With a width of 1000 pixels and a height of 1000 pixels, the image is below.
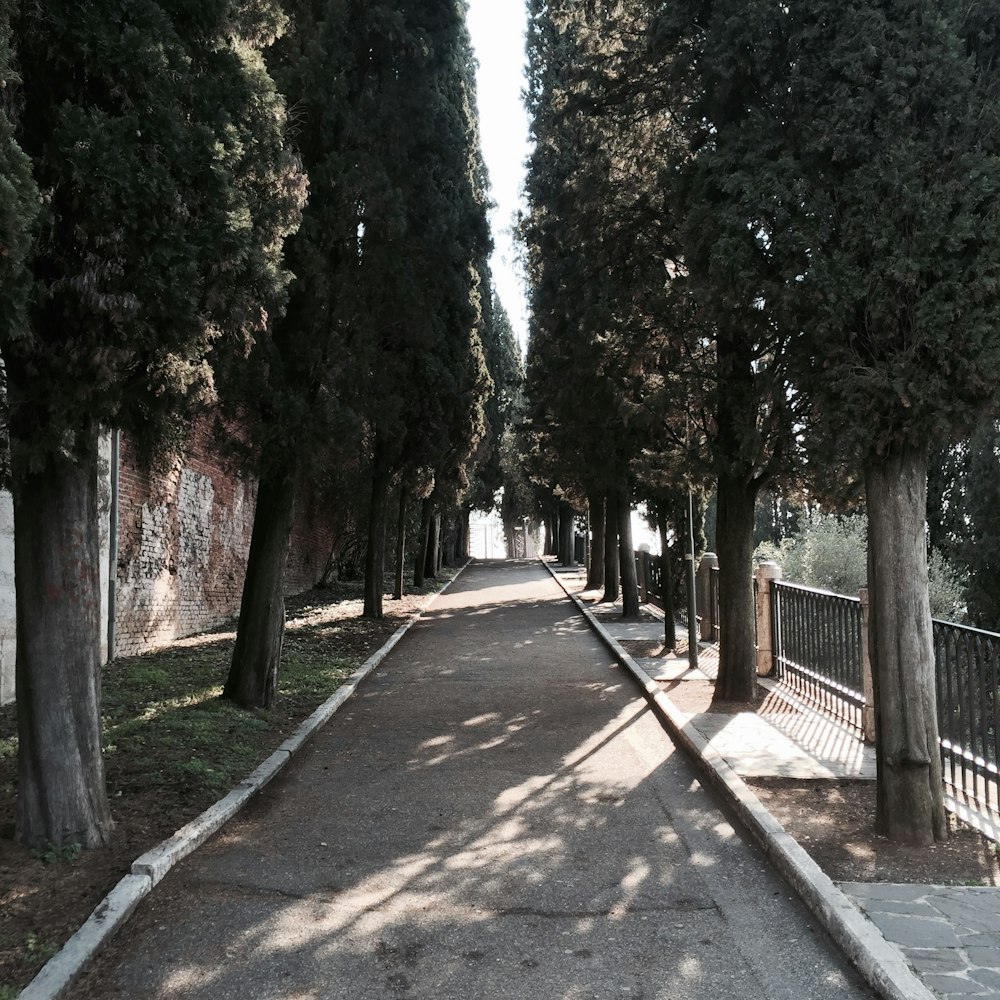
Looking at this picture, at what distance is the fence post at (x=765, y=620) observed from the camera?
12.0m

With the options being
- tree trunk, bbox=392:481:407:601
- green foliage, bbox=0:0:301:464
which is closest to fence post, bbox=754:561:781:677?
green foliage, bbox=0:0:301:464

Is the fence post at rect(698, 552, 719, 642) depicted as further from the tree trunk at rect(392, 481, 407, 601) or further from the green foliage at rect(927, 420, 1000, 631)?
the tree trunk at rect(392, 481, 407, 601)

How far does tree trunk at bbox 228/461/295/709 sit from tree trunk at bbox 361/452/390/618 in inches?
338

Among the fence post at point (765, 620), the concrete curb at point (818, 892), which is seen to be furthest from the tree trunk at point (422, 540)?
the concrete curb at point (818, 892)

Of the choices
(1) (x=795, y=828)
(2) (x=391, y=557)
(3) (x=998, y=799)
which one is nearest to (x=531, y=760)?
(1) (x=795, y=828)

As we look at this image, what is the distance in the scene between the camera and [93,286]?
16.4ft

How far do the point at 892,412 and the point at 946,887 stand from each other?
8.63 feet

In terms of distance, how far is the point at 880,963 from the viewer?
13.0ft

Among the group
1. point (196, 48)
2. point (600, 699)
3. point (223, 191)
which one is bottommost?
point (600, 699)

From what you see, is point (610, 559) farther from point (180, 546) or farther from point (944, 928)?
point (944, 928)

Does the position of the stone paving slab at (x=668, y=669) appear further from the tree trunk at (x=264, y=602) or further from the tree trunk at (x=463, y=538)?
the tree trunk at (x=463, y=538)

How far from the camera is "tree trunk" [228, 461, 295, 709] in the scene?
9.76m

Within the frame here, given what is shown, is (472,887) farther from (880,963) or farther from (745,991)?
(880,963)

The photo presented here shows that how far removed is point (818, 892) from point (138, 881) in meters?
3.42
